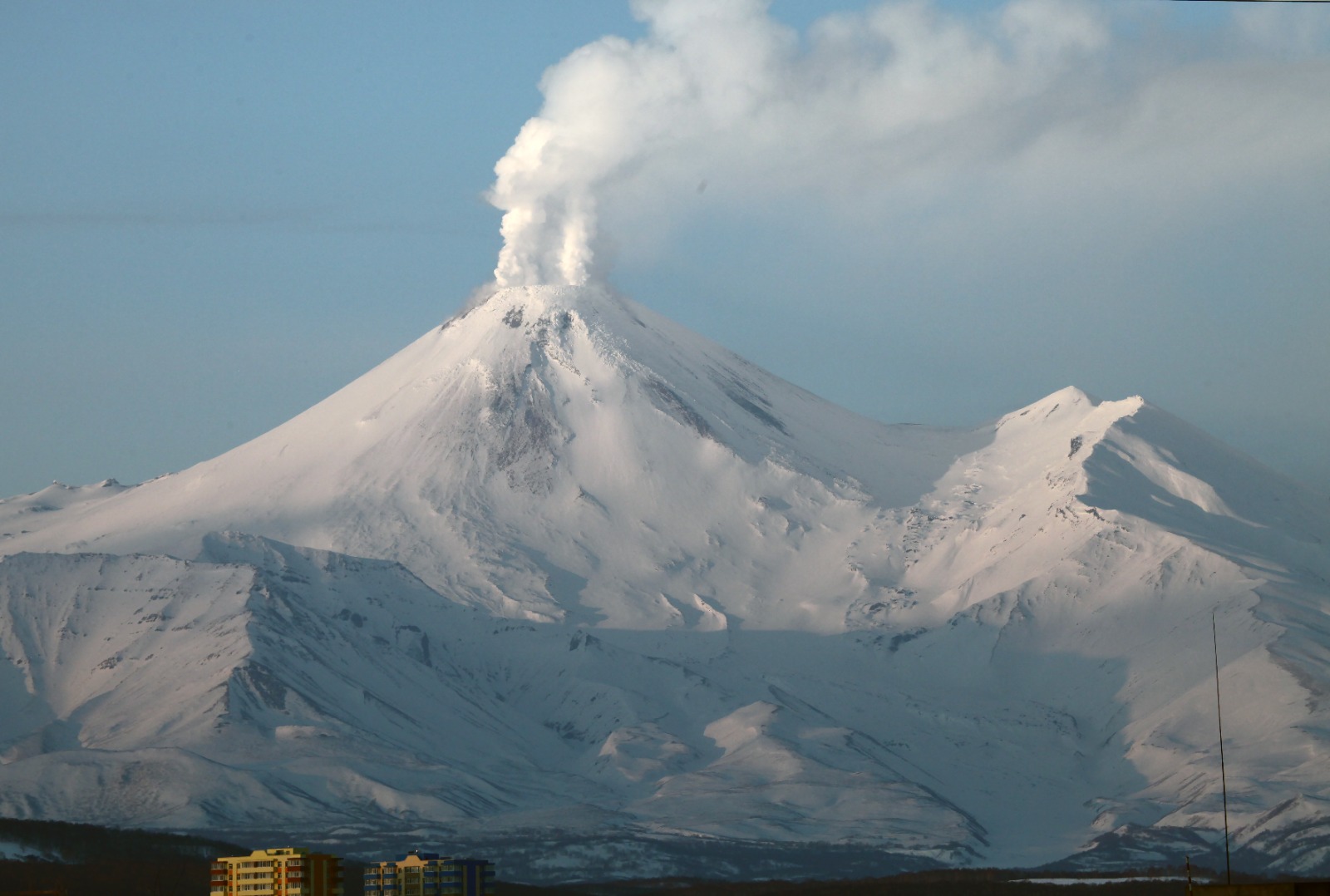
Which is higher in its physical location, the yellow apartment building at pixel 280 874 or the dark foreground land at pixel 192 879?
the dark foreground land at pixel 192 879

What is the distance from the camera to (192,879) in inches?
5546

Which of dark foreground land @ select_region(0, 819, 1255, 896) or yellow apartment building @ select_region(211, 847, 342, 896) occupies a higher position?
dark foreground land @ select_region(0, 819, 1255, 896)

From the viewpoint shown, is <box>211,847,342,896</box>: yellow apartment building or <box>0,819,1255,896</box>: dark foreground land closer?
<box>211,847,342,896</box>: yellow apartment building

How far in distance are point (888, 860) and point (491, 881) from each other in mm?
60231

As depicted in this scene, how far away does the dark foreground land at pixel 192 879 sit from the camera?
135 metres

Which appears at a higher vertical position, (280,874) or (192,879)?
(192,879)

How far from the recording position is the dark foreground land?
135 meters

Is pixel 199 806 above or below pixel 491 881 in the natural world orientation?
above

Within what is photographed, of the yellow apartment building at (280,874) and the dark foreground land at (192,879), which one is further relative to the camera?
the dark foreground land at (192,879)

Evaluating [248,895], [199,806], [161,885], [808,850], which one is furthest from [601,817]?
[248,895]

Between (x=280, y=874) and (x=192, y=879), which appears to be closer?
(x=280, y=874)

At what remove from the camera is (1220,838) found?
185250 mm

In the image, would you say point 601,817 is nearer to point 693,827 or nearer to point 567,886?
point 693,827

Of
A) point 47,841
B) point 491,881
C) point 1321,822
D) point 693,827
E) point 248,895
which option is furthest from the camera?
point 693,827
